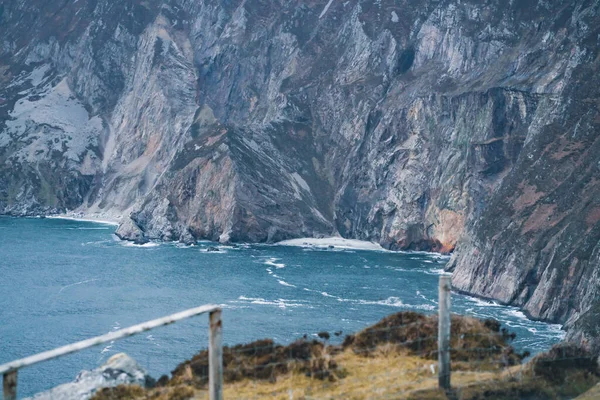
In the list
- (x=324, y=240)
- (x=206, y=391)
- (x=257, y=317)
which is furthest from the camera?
(x=324, y=240)

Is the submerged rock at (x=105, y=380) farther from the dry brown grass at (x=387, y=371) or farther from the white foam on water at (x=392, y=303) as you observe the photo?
the white foam on water at (x=392, y=303)

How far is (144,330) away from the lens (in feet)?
58.1

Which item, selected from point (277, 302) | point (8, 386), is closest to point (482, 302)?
point (277, 302)

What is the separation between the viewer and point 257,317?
87375 mm

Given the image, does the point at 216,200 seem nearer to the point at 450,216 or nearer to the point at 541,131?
the point at 450,216

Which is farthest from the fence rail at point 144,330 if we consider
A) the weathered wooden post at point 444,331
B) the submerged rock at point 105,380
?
the submerged rock at point 105,380

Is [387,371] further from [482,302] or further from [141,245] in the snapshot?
[141,245]

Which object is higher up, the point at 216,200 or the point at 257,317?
the point at 216,200

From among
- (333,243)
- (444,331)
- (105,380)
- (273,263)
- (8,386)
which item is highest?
(444,331)

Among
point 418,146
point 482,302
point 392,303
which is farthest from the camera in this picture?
point 418,146

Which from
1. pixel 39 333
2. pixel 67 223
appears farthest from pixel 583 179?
pixel 67 223

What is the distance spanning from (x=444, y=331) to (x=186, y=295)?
8364 centimetres

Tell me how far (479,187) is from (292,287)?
145ft

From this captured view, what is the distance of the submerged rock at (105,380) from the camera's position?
77.1 feet
